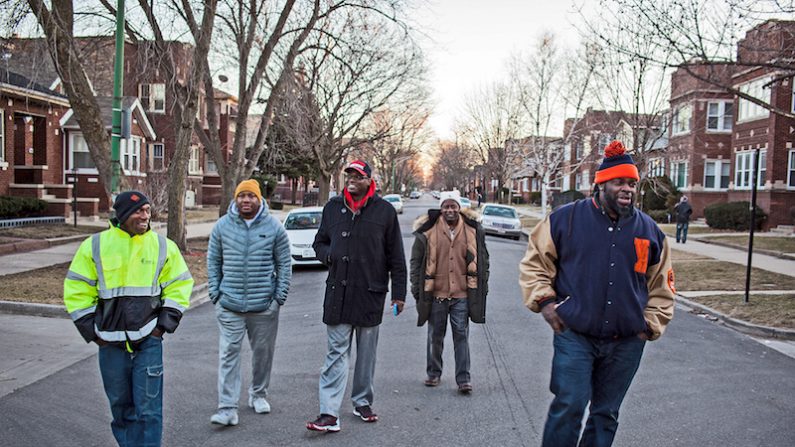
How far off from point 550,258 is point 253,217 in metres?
2.62

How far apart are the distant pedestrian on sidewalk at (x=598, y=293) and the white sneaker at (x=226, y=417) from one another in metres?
2.54

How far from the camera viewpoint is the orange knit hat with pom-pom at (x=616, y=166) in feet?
13.2

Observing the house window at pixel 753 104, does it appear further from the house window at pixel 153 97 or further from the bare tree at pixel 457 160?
the bare tree at pixel 457 160

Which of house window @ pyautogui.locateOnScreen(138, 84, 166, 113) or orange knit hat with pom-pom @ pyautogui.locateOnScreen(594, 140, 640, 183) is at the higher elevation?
house window @ pyautogui.locateOnScreen(138, 84, 166, 113)

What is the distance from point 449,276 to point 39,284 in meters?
8.60

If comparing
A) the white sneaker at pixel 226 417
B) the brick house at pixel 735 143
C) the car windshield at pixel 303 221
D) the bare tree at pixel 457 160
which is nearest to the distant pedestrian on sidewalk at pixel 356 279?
the white sneaker at pixel 226 417

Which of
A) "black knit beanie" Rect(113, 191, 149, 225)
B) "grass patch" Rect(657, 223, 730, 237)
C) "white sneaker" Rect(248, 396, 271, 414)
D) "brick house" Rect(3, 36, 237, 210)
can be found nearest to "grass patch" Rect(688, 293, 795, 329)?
"white sneaker" Rect(248, 396, 271, 414)

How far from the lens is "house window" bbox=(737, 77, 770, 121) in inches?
1118

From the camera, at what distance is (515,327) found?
948cm

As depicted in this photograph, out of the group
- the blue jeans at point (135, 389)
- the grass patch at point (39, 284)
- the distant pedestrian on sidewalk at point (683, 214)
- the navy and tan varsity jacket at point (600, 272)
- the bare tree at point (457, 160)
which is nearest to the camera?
the navy and tan varsity jacket at point (600, 272)

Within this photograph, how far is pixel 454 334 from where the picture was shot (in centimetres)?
639

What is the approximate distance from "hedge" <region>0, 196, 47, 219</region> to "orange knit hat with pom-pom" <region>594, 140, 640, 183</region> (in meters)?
20.8

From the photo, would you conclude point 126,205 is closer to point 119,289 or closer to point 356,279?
point 119,289

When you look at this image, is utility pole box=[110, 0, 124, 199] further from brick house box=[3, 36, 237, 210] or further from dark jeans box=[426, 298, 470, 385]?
dark jeans box=[426, 298, 470, 385]
